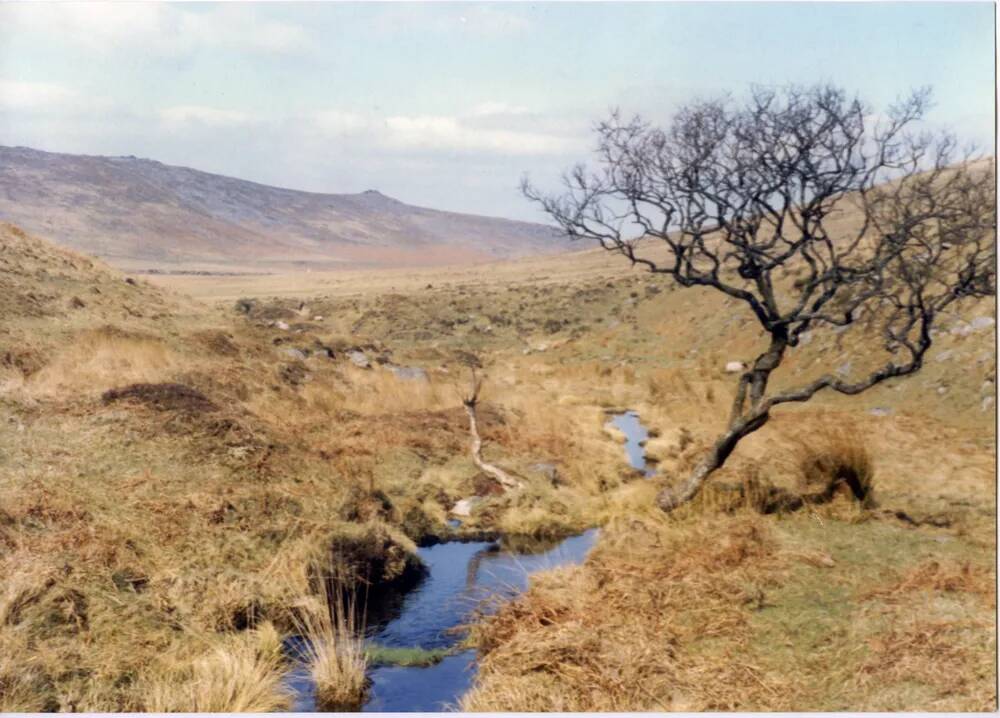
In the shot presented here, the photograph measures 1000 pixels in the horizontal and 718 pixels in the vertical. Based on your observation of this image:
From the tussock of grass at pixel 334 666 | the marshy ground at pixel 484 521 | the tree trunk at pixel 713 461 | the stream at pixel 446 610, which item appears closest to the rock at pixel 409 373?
the marshy ground at pixel 484 521

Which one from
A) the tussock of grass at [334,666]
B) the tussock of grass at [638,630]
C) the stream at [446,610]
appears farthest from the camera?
the stream at [446,610]

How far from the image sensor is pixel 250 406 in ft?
69.2

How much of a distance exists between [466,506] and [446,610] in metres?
4.72

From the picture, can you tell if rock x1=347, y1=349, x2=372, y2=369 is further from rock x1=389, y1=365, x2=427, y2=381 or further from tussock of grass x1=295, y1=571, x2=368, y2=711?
tussock of grass x1=295, y1=571, x2=368, y2=711

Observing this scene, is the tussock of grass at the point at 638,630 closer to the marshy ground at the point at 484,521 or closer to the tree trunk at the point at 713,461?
the marshy ground at the point at 484,521

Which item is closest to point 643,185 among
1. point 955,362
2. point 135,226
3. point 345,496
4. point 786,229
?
point 345,496

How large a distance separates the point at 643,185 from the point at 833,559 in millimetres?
6893

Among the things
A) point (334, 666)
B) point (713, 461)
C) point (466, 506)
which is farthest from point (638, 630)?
point (466, 506)

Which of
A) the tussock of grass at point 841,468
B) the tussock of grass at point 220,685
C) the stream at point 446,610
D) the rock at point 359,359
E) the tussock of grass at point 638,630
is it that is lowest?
the stream at point 446,610

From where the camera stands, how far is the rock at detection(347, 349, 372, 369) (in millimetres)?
32031

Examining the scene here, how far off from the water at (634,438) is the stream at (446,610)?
5.27 meters

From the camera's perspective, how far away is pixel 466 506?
17.3m

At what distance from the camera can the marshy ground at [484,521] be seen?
936 centimetres

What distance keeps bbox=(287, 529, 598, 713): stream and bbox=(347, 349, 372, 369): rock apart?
16.8m
